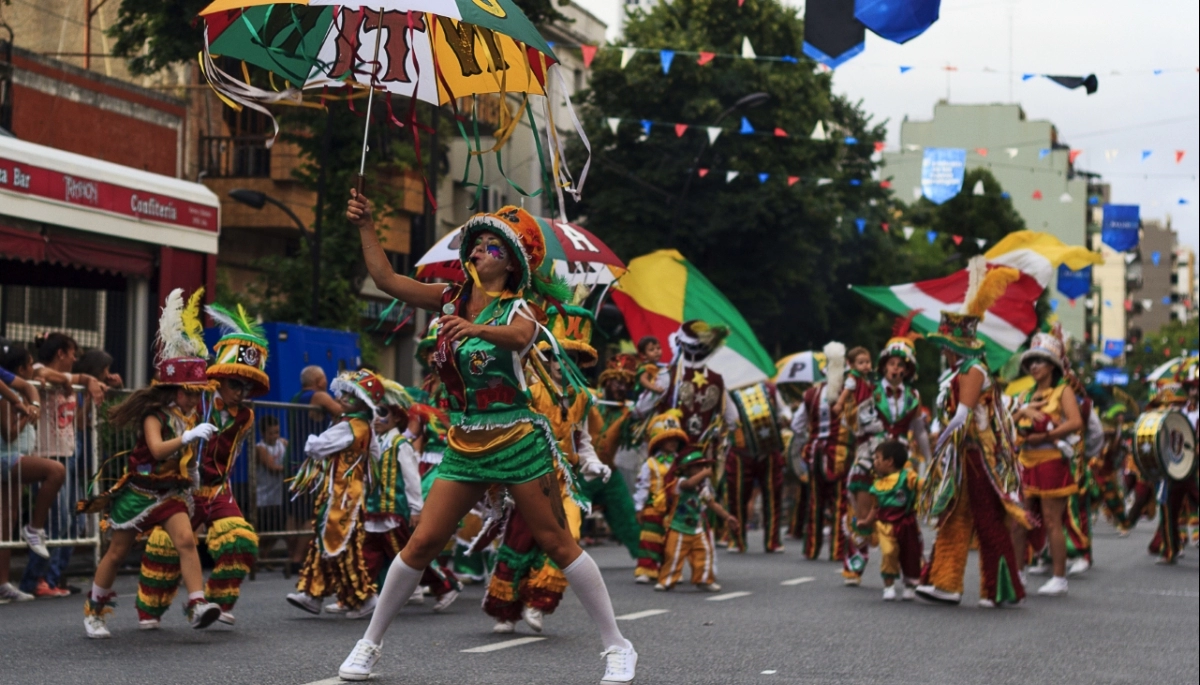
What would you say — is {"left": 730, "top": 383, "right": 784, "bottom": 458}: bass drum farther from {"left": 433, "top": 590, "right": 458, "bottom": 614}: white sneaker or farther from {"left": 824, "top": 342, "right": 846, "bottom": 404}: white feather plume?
{"left": 433, "top": 590, "right": 458, "bottom": 614}: white sneaker

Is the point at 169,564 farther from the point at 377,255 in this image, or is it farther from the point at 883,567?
the point at 883,567

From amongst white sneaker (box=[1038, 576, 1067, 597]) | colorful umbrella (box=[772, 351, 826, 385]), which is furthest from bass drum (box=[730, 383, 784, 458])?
white sneaker (box=[1038, 576, 1067, 597])

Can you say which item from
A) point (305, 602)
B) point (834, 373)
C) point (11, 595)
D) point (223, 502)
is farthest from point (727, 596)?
point (834, 373)

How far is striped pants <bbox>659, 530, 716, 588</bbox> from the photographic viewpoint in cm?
1266

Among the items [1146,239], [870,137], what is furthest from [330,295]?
[1146,239]

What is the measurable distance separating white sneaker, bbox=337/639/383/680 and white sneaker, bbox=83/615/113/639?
2268mm

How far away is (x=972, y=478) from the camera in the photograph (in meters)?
11.6

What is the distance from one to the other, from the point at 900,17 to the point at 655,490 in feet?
18.8

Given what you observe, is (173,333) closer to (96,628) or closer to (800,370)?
(96,628)

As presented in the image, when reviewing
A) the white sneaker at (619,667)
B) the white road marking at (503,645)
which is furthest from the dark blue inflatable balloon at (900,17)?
the white road marking at (503,645)

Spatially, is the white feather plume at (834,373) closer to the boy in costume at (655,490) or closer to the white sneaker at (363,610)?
the boy in costume at (655,490)

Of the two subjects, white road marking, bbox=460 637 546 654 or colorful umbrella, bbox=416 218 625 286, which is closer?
white road marking, bbox=460 637 546 654

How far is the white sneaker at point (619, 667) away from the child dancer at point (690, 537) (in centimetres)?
567

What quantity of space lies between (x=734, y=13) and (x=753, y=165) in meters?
4.54
